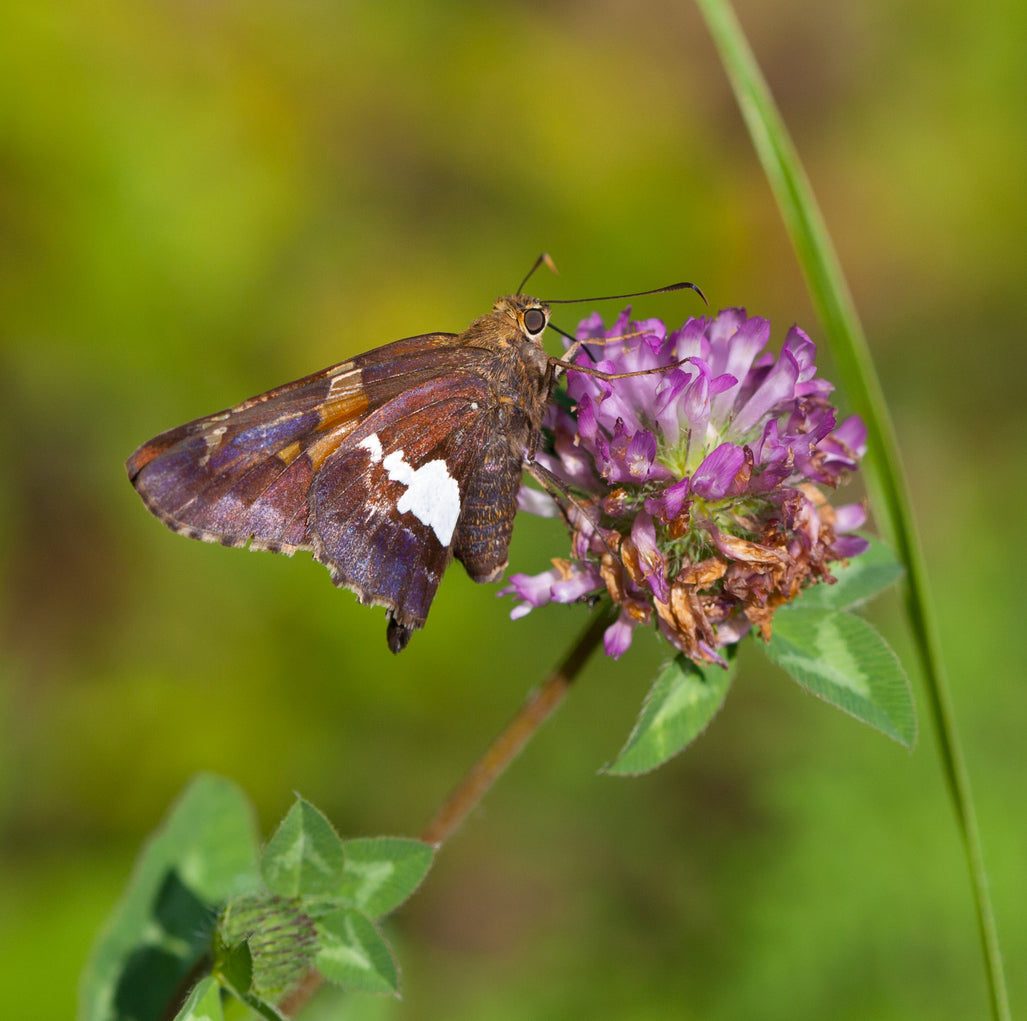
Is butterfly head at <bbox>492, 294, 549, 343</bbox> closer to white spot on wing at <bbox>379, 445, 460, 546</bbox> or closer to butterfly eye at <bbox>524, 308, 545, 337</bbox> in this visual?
butterfly eye at <bbox>524, 308, 545, 337</bbox>

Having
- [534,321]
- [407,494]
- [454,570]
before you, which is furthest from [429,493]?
[454,570]

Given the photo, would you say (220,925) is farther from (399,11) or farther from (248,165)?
(399,11)

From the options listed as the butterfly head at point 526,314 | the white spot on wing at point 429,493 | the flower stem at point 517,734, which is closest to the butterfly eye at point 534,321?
the butterfly head at point 526,314

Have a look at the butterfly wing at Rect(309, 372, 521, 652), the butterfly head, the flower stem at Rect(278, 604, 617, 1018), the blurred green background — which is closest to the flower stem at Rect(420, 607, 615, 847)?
the flower stem at Rect(278, 604, 617, 1018)

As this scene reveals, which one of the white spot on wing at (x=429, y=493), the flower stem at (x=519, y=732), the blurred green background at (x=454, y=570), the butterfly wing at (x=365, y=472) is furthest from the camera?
the blurred green background at (x=454, y=570)

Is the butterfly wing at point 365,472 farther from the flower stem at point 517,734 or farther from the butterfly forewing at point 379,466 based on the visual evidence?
the flower stem at point 517,734

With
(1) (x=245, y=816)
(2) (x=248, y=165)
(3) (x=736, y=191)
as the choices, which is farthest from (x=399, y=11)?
(1) (x=245, y=816)
